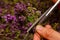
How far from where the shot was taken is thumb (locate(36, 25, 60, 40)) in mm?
2582

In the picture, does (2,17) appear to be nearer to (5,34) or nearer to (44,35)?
(5,34)

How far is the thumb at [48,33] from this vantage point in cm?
258

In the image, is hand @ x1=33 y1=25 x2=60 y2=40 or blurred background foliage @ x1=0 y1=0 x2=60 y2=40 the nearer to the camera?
hand @ x1=33 y1=25 x2=60 y2=40

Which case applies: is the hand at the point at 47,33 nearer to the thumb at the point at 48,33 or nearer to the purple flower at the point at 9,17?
the thumb at the point at 48,33

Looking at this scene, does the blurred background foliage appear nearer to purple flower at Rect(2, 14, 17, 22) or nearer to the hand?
purple flower at Rect(2, 14, 17, 22)

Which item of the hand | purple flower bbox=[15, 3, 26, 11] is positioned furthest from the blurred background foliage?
the hand

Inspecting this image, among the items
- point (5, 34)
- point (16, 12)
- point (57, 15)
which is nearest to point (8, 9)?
point (16, 12)

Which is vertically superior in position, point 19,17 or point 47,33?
point 47,33

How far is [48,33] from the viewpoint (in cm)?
259

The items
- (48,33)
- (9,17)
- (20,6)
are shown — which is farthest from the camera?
(20,6)

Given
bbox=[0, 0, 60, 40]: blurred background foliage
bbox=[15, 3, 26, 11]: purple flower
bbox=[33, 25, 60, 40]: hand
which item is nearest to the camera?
bbox=[33, 25, 60, 40]: hand

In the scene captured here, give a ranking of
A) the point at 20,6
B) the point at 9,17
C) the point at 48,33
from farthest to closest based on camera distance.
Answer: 1. the point at 20,6
2. the point at 9,17
3. the point at 48,33

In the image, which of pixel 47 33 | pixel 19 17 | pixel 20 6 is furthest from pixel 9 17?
pixel 47 33

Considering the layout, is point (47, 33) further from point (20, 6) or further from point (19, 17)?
point (20, 6)
